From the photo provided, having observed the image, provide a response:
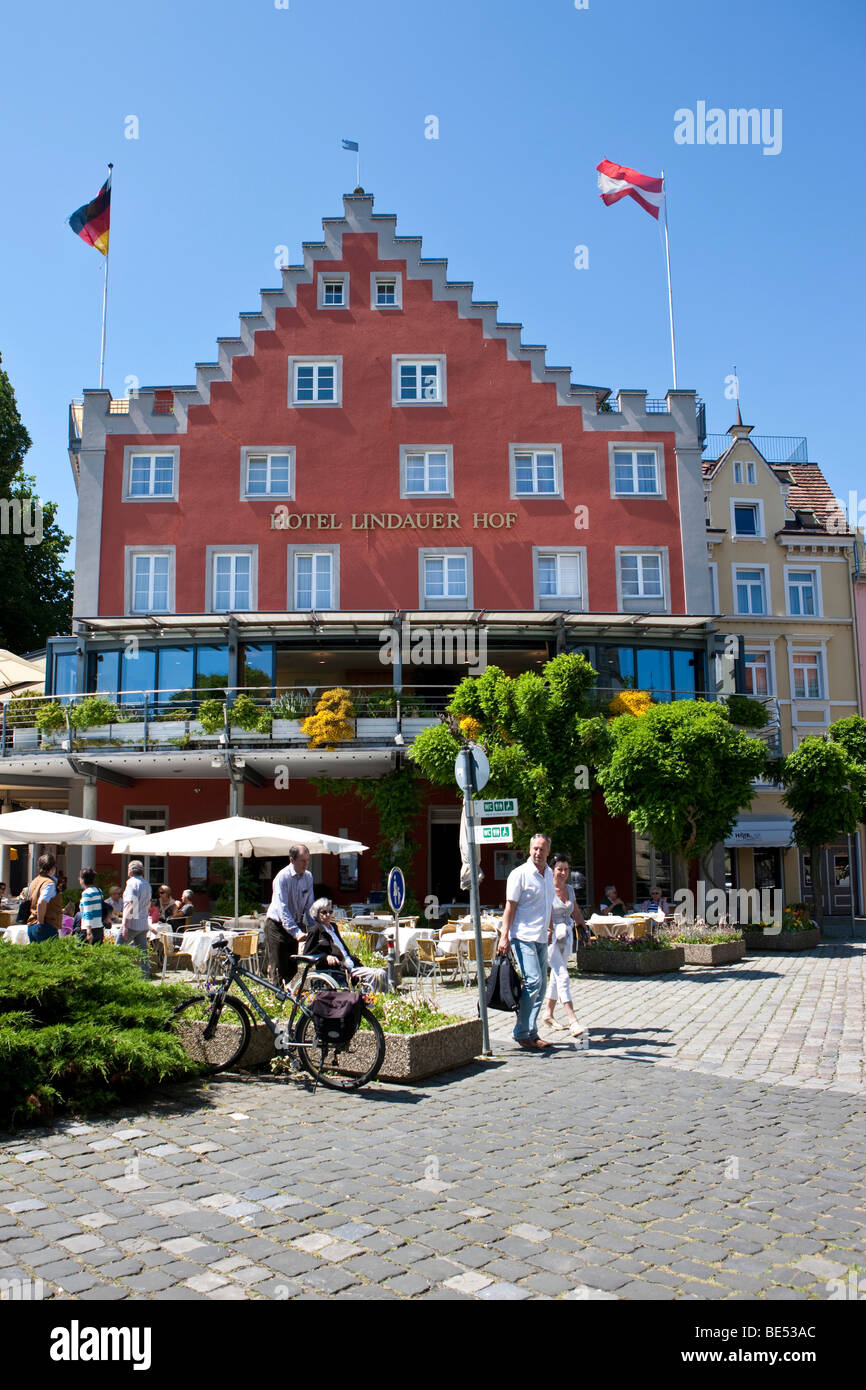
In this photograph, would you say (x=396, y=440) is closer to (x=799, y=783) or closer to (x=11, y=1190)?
(x=799, y=783)

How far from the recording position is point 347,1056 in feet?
28.7

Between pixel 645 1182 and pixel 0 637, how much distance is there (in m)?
39.1

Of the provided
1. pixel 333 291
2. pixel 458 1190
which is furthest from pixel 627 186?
pixel 458 1190

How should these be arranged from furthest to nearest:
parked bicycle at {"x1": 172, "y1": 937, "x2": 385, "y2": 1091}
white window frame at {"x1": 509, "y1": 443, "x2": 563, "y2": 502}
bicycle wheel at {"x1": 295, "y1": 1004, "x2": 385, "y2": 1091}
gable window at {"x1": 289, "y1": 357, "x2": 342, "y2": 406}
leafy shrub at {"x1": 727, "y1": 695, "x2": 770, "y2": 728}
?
gable window at {"x1": 289, "y1": 357, "x2": 342, "y2": 406} < white window frame at {"x1": 509, "y1": 443, "x2": 563, "y2": 502} < leafy shrub at {"x1": 727, "y1": 695, "x2": 770, "y2": 728} < parked bicycle at {"x1": 172, "y1": 937, "x2": 385, "y2": 1091} < bicycle wheel at {"x1": 295, "y1": 1004, "x2": 385, "y2": 1091}

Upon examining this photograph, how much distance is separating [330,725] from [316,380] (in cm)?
1108

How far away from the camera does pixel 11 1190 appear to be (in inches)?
230

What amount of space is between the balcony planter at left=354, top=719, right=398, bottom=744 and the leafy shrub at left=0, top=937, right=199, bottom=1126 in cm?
1576

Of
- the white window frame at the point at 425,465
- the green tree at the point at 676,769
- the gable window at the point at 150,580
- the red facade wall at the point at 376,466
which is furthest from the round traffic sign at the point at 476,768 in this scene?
the gable window at the point at 150,580

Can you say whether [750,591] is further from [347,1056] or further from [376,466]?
[347,1056]

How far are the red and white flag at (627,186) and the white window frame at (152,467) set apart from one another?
13080mm

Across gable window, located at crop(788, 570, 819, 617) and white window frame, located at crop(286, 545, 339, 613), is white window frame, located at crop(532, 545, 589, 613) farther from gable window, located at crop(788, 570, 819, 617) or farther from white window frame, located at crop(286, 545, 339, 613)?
gable window, located at crop(788, 570, 819, 617)

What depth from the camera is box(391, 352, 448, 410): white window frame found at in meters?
29.9

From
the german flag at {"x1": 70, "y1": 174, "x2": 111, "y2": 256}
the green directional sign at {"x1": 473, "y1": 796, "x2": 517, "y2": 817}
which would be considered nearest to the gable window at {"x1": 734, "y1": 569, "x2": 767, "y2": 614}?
the german flag at {"x1": 70, "y1": 174, "x2": 111, "y2": 256}
